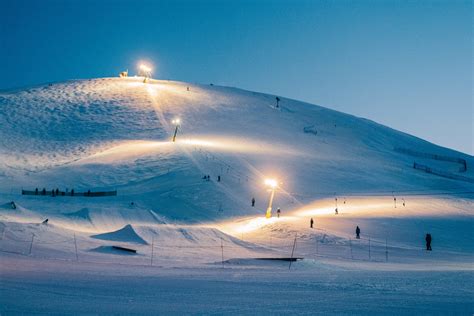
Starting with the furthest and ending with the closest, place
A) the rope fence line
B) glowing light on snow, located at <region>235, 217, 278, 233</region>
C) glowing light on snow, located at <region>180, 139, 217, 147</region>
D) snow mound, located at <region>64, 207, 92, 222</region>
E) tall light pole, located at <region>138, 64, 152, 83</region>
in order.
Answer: tall light pole, located at <region>138, 64, 152, 83</region>
glowing light on snow, located at <region>180, 139, 217, 147</region>
glowing light on snow, located at <region>235, 217, 278, 233</region>
snow mound, located at <region>64, 207, 92, 222</region>
the rope fence line

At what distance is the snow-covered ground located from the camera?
10516 millimetres

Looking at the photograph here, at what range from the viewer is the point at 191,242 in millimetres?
24797

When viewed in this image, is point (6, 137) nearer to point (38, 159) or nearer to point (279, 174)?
point (38, 159)

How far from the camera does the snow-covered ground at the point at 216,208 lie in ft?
34.5

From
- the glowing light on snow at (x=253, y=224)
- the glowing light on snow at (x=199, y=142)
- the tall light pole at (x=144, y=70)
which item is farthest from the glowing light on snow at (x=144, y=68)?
the glowing light on snow at (x=253, y=224)

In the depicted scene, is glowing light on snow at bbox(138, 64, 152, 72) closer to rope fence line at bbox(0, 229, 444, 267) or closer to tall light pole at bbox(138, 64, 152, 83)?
tall light pole at bbox(138, 64, 152, 83)

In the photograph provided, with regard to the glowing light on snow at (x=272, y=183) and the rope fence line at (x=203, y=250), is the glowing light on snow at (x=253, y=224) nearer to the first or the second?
the rope fence line at (x=203, y=250)

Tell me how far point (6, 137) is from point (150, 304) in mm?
59860

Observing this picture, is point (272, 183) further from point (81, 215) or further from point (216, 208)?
point (81, 215)

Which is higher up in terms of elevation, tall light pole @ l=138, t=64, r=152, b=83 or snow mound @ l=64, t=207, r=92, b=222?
tall light pole @ l=138, t=64, r=152, b=83

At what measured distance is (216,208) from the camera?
39.1m

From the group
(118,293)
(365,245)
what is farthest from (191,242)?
(118,293)

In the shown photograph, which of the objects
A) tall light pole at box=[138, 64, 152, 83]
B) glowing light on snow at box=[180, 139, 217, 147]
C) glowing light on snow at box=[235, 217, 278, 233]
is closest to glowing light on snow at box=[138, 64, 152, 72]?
tall light pole at box=[138, 64, 152, 83]

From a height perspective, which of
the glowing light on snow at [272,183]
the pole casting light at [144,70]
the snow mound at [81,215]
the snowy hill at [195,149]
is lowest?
the snow mound at [81,215]
